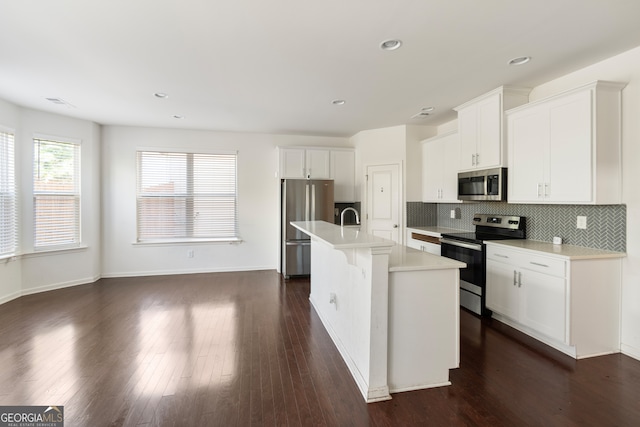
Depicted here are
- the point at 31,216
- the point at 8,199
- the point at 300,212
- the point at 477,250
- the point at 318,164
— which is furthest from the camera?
the point at 318,164

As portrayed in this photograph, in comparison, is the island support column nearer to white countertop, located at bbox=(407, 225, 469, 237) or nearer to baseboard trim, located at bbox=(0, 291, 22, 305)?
white countertop, located at bbox=(407, 225, 469, 237)

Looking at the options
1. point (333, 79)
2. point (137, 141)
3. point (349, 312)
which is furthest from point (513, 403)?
point (137, 141)

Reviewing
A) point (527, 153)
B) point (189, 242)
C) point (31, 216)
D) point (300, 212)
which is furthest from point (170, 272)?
point (527, 153)

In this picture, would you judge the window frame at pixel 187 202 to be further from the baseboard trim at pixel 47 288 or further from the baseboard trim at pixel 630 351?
the baseboard trim at pixel 630 351

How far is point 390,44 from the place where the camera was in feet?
7.95

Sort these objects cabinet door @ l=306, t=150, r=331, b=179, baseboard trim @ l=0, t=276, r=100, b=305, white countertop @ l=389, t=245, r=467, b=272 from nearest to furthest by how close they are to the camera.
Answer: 1. white countertop @ l=389, t=245, r=467, b=272
2. baseboard trim @ l=0, t=276, r=100, b=305
3. cabinet door @ l=306, t=150, r=331, b=179

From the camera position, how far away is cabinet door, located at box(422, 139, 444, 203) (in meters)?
4.61

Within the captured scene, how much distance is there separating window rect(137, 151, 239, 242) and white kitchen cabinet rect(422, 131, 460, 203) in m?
3.38

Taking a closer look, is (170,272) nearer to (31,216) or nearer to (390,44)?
(31,216)

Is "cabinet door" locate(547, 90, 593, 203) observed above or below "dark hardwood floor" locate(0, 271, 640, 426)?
above

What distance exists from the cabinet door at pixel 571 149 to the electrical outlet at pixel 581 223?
338 millimetres

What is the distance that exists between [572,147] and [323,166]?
3.63 meters

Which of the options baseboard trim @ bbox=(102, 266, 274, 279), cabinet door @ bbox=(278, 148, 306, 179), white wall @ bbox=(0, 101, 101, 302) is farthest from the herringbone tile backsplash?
white wall @ bbox=(0, 101, 101, 302)

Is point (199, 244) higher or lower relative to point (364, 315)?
higher
